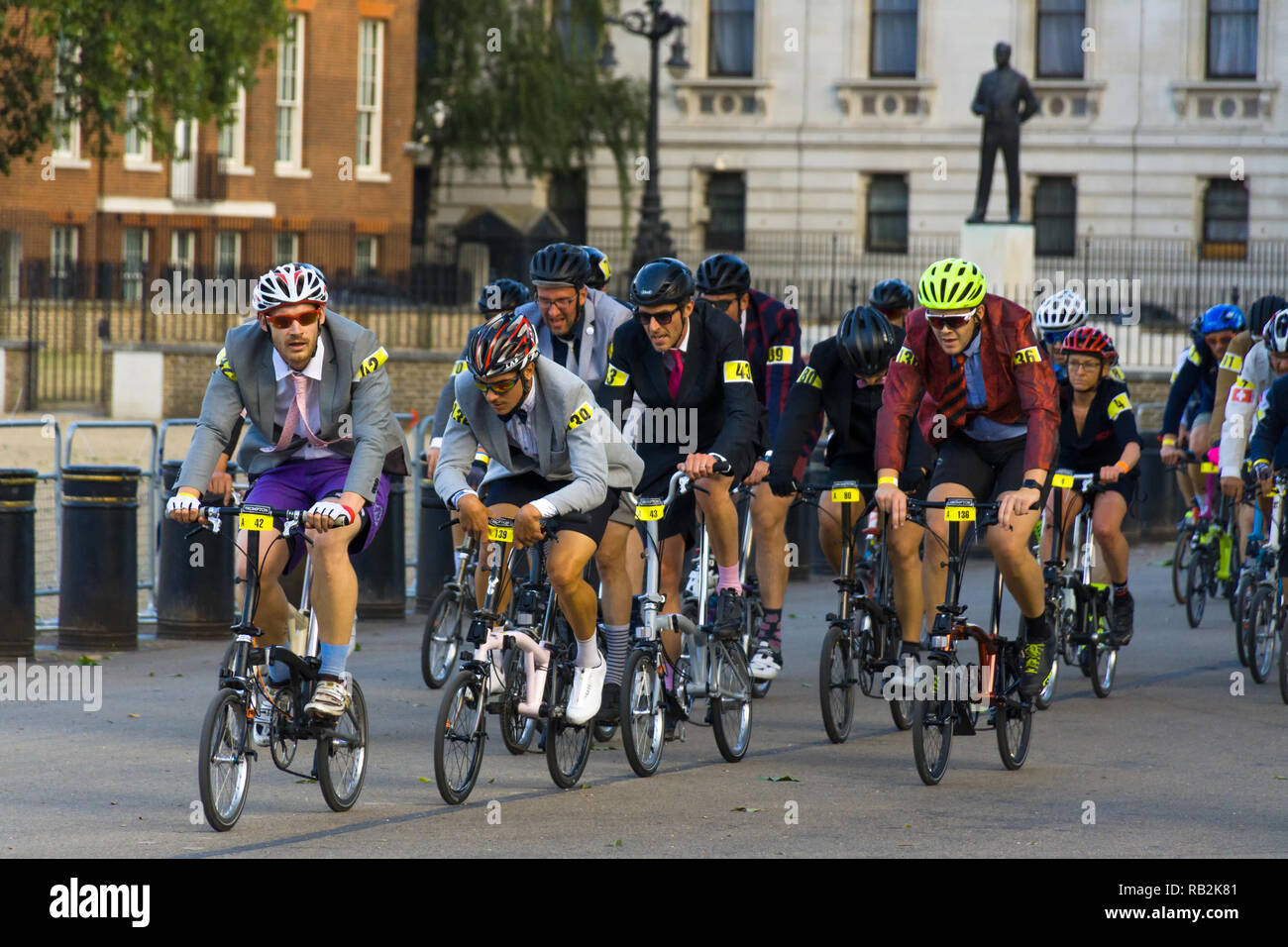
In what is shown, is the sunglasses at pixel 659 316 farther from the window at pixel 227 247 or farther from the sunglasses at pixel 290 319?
the window at pixel 227 247

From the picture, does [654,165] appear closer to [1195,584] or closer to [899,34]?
[899,34]

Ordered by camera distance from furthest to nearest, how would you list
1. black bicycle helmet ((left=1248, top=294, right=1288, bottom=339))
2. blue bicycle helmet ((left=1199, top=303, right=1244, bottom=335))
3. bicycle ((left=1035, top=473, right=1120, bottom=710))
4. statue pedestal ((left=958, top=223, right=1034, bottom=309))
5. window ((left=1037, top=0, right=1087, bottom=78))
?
window ((left=1037, top=0, right=1087, bottom=78)), statue pedestal ((left=958, top=223, right=1034, bottom=309)), blue bicycle helmet ((left=1199, top=303, right=1244, bottom=335)), black bicycle helmet ((left=1248, top=294, right=1288, bottom=339)), bicycle ((left=1035, top=473, right=1120, bottom=710))

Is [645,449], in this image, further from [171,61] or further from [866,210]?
[866,210]

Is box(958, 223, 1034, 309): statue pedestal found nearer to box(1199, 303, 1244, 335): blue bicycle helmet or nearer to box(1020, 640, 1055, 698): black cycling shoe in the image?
box(1199, 303, 1244, 335): blue bicycle helmet

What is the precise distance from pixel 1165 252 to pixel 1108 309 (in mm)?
9346

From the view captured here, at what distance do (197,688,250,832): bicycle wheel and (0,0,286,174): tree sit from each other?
79.2 ft

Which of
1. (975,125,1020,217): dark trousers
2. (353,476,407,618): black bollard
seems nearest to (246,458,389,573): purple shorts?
(353,476,407,618): black bollard

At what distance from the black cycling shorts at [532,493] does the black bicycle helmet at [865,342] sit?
6.57 feet

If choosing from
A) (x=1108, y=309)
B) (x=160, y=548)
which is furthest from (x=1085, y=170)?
(x=160, y=548)

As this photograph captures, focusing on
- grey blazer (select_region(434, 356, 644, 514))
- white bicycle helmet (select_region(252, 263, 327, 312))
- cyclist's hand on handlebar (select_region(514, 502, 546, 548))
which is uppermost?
white bicycle helmet (select_region(252, 263, 327, 312))

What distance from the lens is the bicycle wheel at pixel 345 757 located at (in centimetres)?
791

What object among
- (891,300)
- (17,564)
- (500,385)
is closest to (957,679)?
(500,385)

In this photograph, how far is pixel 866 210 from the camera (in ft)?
161

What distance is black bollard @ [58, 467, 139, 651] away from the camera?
12.1 m
